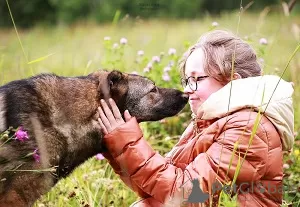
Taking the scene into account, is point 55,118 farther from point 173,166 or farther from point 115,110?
point 173,166

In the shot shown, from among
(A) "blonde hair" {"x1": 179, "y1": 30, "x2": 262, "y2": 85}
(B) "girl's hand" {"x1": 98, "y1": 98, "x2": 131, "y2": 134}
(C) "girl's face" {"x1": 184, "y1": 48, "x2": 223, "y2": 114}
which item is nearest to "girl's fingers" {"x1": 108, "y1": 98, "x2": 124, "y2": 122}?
(B) "girl's hand" {"x1": 98, "y1": 98, "x2": 131, "y2": 134}

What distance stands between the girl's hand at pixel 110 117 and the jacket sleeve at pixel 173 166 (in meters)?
0.08

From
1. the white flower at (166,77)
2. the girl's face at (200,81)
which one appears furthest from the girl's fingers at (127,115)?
the white flower at (166,77)

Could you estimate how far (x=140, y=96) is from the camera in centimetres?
324

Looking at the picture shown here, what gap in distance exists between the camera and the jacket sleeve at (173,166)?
2.62 metres

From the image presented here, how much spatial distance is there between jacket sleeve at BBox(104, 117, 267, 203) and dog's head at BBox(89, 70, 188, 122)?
30 cm

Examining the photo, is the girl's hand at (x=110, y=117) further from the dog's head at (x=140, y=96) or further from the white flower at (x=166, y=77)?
the white flower at (x=166, y=77)

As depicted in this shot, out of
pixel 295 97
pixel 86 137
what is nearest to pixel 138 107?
pixel 86 137

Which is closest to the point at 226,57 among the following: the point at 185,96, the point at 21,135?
the point at 185,96

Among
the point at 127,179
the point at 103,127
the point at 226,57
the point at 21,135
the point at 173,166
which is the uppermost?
the point at 226,57

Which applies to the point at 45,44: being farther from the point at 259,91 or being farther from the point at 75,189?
the point at 259,91

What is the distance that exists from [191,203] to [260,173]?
0.36 m

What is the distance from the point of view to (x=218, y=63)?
9.75 ft

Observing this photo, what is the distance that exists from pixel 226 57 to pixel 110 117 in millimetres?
714
